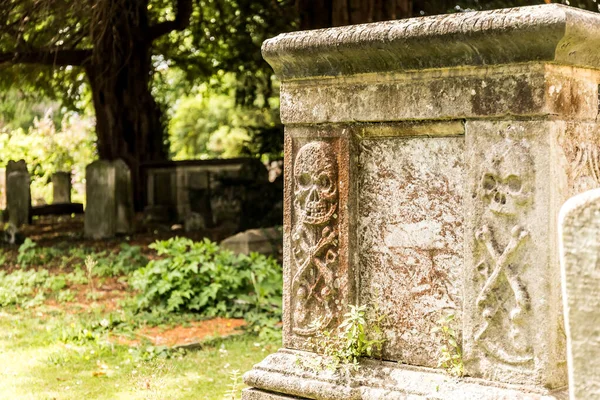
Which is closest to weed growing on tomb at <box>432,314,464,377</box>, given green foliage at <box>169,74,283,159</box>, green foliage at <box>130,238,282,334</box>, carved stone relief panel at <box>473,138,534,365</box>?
carved stone relief panel at <box>473,138,534,365</box>

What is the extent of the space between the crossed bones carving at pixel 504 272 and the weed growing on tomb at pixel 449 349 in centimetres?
14

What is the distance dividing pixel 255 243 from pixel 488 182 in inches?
238

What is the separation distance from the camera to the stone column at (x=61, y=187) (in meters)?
16.2

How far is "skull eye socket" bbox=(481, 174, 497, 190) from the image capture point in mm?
3139

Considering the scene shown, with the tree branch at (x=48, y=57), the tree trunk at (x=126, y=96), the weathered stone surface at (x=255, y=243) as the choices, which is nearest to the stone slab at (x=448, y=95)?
the weathered stone surface at (x=255, y=243)

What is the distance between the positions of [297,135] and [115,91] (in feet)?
38.4

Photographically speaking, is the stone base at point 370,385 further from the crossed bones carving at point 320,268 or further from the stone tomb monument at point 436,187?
the crossed bones carving at point 320,268

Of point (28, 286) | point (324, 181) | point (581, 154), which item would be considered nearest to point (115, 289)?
point (28, 286)

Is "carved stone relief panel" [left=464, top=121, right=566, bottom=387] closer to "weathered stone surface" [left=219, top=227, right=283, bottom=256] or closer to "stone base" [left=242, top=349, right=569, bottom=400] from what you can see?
"stone base" [left=242, top=349, right=569, bottom=400]

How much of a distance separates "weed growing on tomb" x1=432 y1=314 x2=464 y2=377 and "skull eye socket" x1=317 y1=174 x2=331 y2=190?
757 mm

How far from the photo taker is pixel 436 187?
3.36 meters

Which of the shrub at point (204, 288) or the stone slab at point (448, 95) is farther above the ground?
the stone slab at point (448, 95)

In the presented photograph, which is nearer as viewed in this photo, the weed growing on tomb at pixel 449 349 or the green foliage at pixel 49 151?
the weed growing on tomb at pixel 449 349

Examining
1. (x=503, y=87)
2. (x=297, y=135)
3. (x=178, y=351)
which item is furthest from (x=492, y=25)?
(x=178, y=351)
